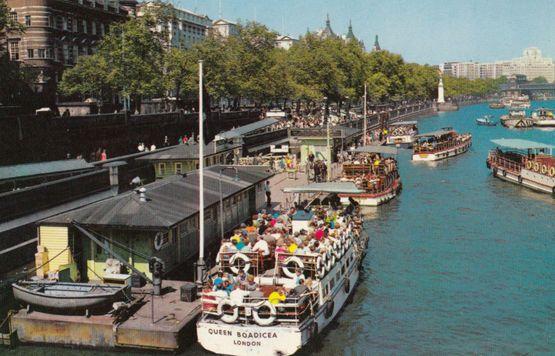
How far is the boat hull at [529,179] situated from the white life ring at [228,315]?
47797 mm

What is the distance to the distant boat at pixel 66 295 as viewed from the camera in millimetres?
24641

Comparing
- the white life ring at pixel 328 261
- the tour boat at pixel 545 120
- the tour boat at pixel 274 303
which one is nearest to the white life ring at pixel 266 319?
the tour boat at pixel 274 303

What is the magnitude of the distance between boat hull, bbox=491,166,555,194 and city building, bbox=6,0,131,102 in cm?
5548

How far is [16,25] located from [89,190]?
26442mm

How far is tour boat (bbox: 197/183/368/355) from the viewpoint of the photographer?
23.2 m

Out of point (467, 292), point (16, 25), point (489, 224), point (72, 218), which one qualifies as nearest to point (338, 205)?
point (467, 292)

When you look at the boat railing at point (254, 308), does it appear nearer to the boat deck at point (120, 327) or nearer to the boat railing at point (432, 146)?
the boat deck at point (120, 327)

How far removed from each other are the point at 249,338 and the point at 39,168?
22.6 m

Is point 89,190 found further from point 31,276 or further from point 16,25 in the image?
point 16,25

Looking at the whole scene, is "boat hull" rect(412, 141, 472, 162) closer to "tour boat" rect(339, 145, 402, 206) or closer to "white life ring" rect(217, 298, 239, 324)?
"tour boat" rect(339, 145, 402, 206)

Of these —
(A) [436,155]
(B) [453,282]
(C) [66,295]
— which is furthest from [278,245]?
(A) [436,155]

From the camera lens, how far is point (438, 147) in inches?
3652

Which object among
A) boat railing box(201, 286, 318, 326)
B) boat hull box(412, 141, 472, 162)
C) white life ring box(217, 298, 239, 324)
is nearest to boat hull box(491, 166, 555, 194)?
boat hull box(412, 141, 472, 162)

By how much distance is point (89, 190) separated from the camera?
41031 mm
